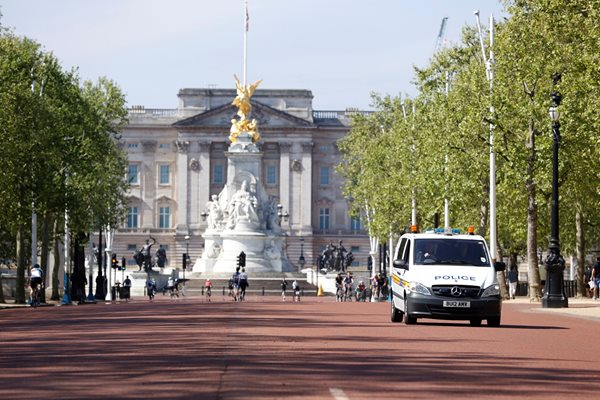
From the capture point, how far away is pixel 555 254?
169ft

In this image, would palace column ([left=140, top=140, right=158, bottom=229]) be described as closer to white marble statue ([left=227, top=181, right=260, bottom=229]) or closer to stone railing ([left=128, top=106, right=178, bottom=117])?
stone railing ([left=128, top=106, right=178, bottom=117])

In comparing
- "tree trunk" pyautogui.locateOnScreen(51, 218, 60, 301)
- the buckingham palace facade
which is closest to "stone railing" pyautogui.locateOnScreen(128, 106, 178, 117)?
the buckingham palace facade

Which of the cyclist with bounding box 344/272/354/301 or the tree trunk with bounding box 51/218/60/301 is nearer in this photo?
the tree trunk with bounding box 51/218/60/301

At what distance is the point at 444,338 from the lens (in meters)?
29.7

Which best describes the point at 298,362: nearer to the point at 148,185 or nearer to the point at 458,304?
the point at 458,304

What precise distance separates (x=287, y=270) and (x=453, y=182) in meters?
49.1

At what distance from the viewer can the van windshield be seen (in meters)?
36.5

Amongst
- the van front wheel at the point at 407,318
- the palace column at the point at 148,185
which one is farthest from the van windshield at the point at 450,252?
the palace column at the point at 148,185

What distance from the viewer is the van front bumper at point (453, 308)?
35469mm

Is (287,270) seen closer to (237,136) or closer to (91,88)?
(237,136)

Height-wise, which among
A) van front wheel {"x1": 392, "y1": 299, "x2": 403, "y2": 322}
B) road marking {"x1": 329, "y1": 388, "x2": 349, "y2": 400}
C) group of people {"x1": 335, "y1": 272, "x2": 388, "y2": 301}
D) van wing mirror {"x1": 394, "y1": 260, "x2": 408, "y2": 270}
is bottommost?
group of people {"x1": 335, "y1": 272, "x2": 388, "y2": 301}

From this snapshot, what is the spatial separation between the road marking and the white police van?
61.6 ft

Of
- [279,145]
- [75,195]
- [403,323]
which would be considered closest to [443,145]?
[75,195]

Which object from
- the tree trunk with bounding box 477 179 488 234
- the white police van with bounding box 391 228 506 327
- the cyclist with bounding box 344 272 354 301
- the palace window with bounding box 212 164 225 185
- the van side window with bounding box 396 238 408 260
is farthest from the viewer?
the palace window with bounding box 212 164 225 185
